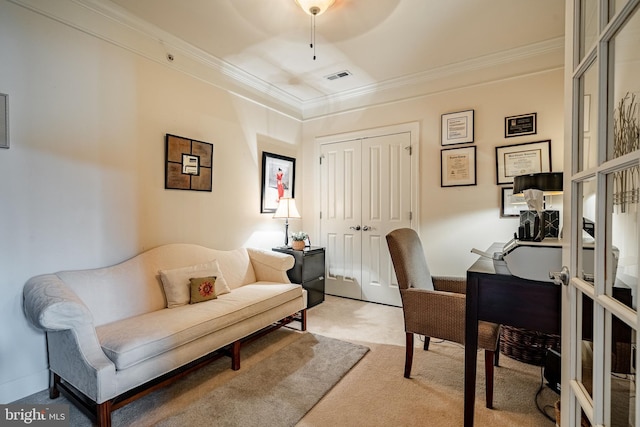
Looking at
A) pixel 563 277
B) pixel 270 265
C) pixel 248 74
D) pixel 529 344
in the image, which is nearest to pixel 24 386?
pixel 270 265

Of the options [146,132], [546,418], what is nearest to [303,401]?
[546,418]

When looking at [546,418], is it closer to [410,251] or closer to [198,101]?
[410,251]

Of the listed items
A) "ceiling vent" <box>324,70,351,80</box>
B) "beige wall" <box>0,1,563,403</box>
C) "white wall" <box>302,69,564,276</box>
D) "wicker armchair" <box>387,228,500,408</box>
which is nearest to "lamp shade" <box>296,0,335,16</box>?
"ceiling vent" <box>324,70,351,80</box>

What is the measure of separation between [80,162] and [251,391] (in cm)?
197

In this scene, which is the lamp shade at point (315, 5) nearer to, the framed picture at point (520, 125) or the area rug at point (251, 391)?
the framed picture at point (520, 125)

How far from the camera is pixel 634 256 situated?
26.0 inches

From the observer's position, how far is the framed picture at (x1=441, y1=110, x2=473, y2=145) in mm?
3165

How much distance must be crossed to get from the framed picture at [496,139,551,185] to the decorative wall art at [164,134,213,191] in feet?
9.46

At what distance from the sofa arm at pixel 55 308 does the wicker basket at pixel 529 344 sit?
282 centimetres

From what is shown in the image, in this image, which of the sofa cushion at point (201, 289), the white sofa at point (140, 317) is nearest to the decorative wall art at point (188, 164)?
the white sofa at point (140, 317)

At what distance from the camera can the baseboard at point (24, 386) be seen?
181 cm

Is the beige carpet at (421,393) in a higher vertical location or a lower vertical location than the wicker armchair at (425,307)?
lower

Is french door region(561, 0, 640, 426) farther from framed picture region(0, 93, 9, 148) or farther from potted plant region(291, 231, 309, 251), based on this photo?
framed picture region(0, 93, 9, 148)

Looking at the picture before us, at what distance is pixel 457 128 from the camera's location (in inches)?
127
